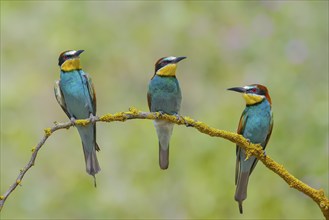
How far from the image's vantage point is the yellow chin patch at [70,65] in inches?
101

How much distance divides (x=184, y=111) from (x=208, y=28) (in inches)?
49.7

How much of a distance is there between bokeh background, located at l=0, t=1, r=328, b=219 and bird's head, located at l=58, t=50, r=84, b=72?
3.10 m

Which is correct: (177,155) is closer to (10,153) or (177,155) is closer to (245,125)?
(10,153)

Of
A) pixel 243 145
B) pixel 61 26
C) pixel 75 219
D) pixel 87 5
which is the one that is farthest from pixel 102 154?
pixel 243 145

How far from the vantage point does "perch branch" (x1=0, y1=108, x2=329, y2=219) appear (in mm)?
2039

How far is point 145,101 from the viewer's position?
664 cm

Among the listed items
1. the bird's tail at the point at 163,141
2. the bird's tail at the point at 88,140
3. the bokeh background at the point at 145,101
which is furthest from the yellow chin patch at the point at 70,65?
the bokeh background at the point at 145,101

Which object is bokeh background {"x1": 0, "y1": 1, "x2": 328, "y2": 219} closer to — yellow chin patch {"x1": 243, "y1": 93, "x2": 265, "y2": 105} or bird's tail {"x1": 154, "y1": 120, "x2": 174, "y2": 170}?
yellow chin patch {"x1": 243, "y1": 93, "x2": 265, "y2": 105}

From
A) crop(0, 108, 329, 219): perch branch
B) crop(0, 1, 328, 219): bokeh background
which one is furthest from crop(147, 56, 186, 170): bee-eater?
crop(0, 1, 328, 219): bokeh background

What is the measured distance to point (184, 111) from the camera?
6.70 meters

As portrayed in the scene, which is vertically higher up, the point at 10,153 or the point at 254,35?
the point at 254,35

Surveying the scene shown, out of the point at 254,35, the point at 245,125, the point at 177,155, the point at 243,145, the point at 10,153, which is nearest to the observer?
the point at 243,145

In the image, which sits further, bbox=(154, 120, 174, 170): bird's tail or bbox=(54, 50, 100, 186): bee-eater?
bbox=(54, 50, 100, 186): bee-eater

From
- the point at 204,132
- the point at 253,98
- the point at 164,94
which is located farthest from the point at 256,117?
the point at 204,132
